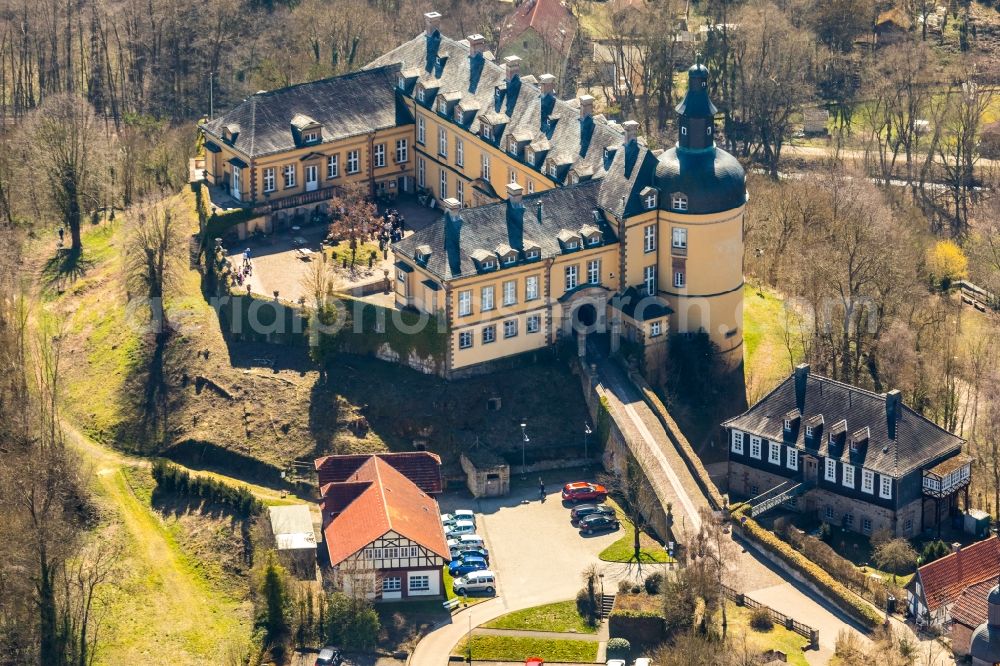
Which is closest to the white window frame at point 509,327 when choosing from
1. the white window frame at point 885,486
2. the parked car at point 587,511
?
the parked car at point 587,511

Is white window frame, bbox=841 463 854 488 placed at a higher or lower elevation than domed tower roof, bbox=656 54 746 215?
lower

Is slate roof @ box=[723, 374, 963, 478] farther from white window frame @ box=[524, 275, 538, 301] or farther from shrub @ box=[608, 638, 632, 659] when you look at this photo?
shrub @ box=[608, 638, 632, 659]

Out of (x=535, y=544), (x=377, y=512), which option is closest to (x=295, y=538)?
(x=377, y=512)

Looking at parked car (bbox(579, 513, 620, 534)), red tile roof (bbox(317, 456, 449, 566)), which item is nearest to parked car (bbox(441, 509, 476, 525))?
red tile roof (bbox(317, 456, 449, 566))

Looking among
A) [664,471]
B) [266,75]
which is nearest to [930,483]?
[664,471]

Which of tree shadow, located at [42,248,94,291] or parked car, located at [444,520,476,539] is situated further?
tree shadow, located at [42,248,94,291]

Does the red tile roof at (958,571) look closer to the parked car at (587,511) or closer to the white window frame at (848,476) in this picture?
the white window frame at (848,476)
